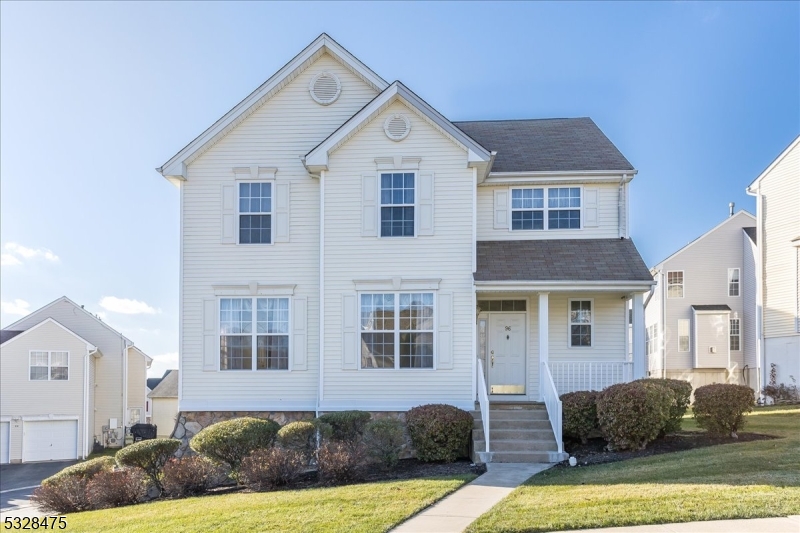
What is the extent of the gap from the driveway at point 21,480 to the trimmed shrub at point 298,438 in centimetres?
1014

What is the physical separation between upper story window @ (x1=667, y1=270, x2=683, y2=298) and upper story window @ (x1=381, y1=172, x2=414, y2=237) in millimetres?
18542

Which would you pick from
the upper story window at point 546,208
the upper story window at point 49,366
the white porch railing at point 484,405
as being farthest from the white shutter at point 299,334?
the upper story window at point 49,366

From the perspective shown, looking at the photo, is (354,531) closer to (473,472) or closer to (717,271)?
(473,472)

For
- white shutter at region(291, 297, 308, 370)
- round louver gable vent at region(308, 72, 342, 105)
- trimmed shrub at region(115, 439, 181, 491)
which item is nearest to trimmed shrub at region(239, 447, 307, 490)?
trimmed shrub at region(115, 439, 181, 491)

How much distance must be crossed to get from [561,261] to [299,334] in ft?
21.0

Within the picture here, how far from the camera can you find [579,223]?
596 inches

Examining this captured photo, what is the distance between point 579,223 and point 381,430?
24.3 ft

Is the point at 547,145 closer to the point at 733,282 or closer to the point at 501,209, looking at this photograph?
the point at 501,209

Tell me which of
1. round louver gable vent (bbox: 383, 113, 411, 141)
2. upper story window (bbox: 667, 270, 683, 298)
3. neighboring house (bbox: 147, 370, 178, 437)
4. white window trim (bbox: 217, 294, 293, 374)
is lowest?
neighboring house (bbox: 147, 370, 178, 437)

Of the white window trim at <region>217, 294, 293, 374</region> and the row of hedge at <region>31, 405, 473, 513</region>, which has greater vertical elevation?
the white window trim at <region>217, 294, 293, 374</region>

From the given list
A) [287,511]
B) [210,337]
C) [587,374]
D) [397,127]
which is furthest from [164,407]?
[287,511]

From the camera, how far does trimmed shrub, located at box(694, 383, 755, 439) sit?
37.9ft

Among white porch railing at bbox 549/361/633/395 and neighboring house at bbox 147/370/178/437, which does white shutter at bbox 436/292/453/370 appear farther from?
neighboring house at bbox 147/370/178/437

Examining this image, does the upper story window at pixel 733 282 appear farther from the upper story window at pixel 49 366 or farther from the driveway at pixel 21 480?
the upper story window at pixel 49 366
